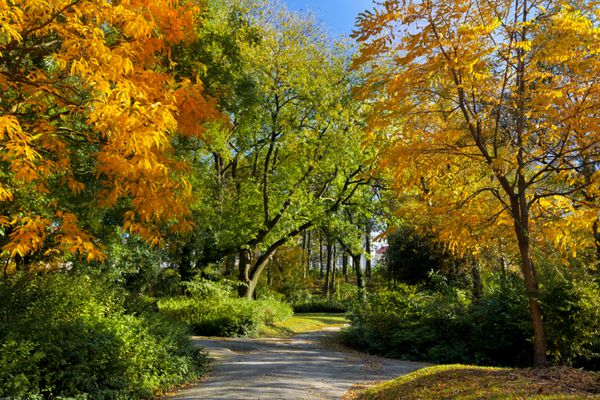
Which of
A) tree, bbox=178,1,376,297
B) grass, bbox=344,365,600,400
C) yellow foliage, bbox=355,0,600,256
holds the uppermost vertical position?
tree, bbox=178,1,376,297

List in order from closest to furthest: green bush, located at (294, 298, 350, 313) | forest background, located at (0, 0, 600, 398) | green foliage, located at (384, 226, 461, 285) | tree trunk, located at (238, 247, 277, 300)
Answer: forest background, located at (0, 0, 600, 398), green foliage, located at (384, 226, 461, 285), tree trunk, located at (238, 247, 277, 300), green bush, located at (294, 298, 350, 313)

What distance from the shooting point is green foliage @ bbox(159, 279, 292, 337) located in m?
16.2

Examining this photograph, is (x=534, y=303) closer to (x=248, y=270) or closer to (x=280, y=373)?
(x=280, y=373)

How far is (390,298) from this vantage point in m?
14.4

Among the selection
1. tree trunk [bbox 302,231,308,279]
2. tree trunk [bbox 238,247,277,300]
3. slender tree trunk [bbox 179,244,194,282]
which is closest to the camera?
slender tree trunk [bbox 179,244,194,282]

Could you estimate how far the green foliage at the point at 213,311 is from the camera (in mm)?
16219

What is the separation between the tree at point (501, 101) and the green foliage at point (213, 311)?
36.2 feet

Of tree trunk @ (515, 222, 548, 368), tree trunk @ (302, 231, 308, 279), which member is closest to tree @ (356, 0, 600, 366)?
tree trunk @ (515, 222, 548, 368)

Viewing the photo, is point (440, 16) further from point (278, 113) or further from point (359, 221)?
point (359, 221)

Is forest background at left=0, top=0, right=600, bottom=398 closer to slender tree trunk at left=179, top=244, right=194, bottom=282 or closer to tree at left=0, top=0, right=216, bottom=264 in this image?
tree at left=0, top=0, right=216, bottom=264

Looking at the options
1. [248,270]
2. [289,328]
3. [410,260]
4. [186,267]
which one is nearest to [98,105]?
[186,267]

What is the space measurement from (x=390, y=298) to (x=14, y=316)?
10.4 m

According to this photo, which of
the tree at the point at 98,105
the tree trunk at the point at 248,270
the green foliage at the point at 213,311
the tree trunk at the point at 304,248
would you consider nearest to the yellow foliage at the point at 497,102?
the tree at the point at 98,105

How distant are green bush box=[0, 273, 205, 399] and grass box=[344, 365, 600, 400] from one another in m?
3.35
